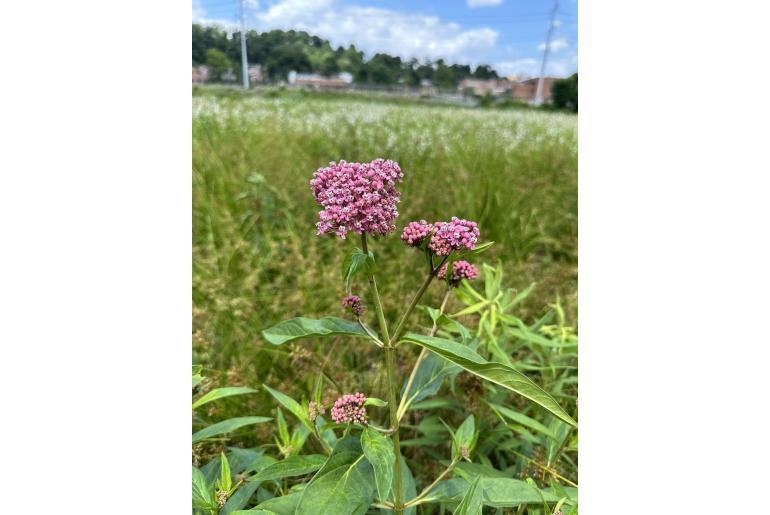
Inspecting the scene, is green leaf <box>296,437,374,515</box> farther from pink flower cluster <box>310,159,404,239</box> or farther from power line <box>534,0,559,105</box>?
power line <box>534,0,559,105</box>

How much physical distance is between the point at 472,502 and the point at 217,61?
1668 millimetres

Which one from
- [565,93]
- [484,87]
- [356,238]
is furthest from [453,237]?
[484,87]

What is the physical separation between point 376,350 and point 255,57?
122 cm

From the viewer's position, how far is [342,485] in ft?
1.97

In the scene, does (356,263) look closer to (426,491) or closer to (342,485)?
(342,485)

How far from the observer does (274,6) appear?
171 centimetres

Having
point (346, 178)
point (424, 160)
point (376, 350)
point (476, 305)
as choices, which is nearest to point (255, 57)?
point (424, 160)

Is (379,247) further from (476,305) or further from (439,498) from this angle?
(439,498)

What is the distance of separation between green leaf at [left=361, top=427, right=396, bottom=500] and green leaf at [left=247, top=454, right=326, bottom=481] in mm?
118

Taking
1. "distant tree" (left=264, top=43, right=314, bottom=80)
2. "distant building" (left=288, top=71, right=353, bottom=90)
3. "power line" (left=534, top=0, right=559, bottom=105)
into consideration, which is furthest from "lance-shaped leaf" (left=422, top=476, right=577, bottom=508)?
"distant building" (left=288, top=71, right=353, bottom=90)

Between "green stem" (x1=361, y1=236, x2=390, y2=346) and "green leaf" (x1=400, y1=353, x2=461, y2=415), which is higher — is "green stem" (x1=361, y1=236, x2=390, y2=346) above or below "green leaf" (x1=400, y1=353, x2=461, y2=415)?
above

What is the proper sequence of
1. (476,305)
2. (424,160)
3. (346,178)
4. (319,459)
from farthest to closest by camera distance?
1. (424,160)
2. (476,305)
3. (319,459)
4. (346,178)

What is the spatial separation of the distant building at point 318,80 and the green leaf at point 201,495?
187 cm

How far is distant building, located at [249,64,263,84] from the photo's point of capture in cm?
207
